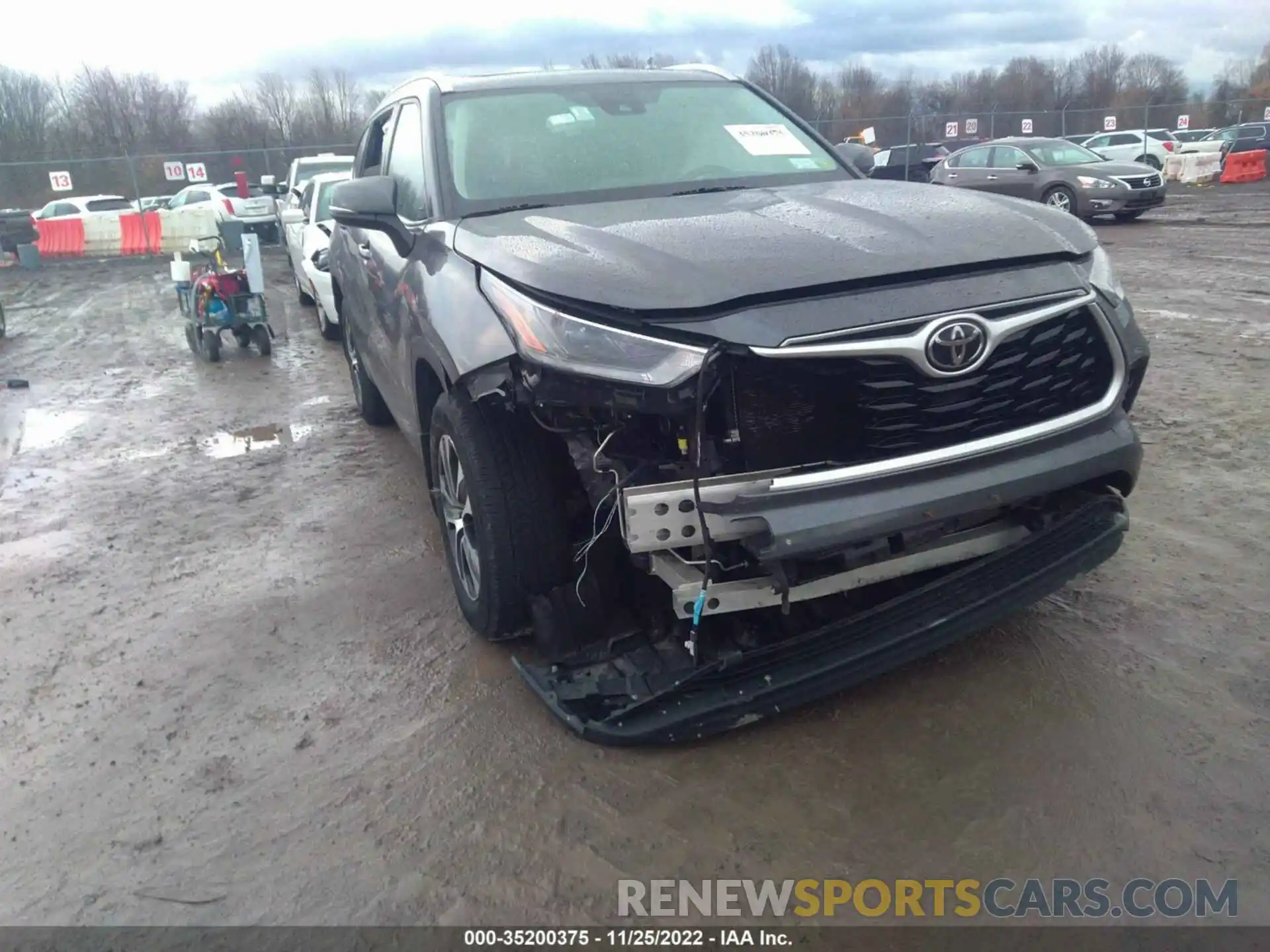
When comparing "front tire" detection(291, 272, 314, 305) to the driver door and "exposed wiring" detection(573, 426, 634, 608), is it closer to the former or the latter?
"exposed wiring" detection(573, 426, 634, 608)

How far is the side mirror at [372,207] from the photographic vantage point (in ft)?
12.4

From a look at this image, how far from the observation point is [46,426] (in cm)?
743

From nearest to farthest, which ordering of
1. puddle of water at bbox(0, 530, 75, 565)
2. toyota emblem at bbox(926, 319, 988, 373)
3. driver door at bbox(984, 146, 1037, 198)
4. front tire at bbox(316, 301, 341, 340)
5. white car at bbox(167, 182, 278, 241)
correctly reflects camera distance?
toyota emblem at bbox(926, 319, 988, 373) < puddle of water at bbox(0, 530, 75, 565) < front tire at bbox(316, 301, 341, 340) < driver door at bbox(984, 146, 1037, 198) < white car at bbox(167, 182, 278, 241)

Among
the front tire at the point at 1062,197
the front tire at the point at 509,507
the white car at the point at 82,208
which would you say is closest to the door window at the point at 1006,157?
the front tire at the point at 1062,197

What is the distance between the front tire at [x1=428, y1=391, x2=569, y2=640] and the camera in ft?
10.1

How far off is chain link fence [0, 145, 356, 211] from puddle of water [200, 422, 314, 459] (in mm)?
22176

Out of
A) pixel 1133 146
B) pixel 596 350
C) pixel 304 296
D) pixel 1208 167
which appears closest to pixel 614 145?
pixel 596 350

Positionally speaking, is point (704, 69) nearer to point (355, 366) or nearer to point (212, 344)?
point (355, 366)

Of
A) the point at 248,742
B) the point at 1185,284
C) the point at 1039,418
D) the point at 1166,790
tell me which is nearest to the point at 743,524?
the point at 1039,418

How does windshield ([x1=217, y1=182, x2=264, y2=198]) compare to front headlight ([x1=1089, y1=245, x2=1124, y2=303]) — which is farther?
windshield ([x1=217, y1=182, x2=264, y2=198])

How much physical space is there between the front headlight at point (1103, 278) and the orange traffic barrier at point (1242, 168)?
2663cm

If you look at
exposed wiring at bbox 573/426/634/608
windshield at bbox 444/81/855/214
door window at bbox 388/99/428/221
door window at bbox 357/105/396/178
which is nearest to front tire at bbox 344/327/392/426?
door window at bbox 357/105/396/178

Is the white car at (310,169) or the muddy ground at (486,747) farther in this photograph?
the white car at (310,169)

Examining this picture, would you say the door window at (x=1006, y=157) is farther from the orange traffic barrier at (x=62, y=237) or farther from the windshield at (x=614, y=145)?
the orange traffic barrier at (x=62, y=237)
